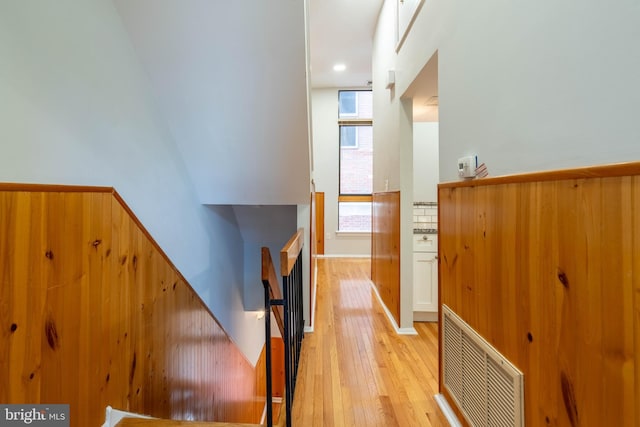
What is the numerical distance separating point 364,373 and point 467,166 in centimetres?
154

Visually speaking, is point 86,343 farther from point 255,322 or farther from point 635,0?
point 255,322

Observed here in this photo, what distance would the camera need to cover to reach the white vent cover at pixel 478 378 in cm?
101

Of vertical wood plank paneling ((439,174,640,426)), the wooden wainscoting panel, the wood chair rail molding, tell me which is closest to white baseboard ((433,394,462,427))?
vertical wood plank paneling ((439,174,640,426))

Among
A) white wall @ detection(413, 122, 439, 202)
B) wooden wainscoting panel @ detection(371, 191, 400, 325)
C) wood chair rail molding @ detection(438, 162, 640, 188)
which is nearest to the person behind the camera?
wood chair rail molding @ detection(438, 162, 640, 188)

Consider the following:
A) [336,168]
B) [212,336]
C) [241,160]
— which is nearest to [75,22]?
[241,160]

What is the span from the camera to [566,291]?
0.79 m

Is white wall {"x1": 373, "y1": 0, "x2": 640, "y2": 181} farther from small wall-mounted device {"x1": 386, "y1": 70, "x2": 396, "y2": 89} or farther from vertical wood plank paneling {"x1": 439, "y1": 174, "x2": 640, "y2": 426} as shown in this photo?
small wall-mounted device {"x1": 386, "y1": 70, "x2": 396, "y2": 89}

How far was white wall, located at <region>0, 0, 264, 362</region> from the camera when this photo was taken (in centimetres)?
101

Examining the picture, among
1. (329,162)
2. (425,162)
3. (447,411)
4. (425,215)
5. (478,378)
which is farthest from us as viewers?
(329,162)

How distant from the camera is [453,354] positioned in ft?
4.87

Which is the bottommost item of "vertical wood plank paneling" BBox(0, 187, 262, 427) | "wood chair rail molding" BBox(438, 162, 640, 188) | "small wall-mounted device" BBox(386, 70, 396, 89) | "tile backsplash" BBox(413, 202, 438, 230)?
"vertical wood plank paneling" BBox(0, 187, 262, 427)

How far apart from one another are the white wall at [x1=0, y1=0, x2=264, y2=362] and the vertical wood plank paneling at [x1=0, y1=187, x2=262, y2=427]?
0.31 m

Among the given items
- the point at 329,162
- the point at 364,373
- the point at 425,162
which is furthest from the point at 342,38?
the point at 364,373

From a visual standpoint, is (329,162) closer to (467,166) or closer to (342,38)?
(342,38)
